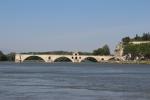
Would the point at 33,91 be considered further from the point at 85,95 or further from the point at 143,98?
the point at 143,98

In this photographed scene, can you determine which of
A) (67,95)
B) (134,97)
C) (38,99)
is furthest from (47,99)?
(134,97)

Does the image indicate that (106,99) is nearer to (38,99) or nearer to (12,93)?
(38,99)

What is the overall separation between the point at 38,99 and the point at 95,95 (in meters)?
5.43

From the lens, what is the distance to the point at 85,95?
42.7m

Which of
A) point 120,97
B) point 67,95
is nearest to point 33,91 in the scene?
point 67,95

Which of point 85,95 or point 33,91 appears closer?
point 85,95

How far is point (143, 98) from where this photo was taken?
133 feet

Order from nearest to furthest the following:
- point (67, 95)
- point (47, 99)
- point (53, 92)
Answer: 1. point (47, 99)
2. point (67, 95)
3. point (53, 92)

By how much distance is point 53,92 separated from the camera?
45500 millimetres

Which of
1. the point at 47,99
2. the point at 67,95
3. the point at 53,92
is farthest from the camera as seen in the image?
the point at 53,92

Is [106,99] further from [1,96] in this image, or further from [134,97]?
[1,96]

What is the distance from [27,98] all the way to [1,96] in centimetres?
264

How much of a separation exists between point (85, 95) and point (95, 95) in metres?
0.78

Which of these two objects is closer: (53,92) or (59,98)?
(59,98)
